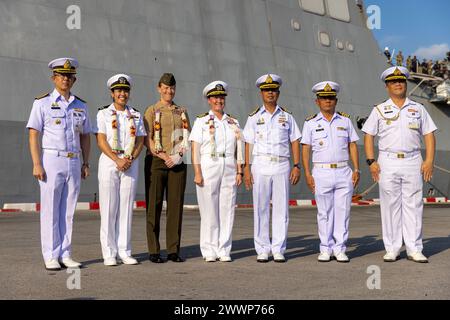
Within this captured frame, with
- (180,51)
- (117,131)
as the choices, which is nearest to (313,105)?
(180,51)

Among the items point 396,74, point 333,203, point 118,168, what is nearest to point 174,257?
point 118,168

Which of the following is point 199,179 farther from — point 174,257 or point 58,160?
point 58,160

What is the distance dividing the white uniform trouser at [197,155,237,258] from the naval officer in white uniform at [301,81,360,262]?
2.79 ft

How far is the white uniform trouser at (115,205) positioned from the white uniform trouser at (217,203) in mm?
758

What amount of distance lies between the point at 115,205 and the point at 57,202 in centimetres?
59

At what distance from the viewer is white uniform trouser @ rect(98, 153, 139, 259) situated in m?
6.15

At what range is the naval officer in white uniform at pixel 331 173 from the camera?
6555 mm

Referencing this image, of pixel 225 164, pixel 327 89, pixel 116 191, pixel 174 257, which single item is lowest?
pixel 174 257

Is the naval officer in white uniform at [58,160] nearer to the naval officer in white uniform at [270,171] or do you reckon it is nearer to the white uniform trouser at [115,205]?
the white uniform trouser at [115,205]

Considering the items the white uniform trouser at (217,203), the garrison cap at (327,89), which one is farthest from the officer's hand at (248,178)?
the garrison cap at (327,89)

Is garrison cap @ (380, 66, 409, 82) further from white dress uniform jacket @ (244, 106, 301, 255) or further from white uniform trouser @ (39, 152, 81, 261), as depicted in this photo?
white uniform trouser @ (39, 152, 81, 261)

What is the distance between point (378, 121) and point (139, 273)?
306 cm

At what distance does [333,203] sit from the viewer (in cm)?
666
